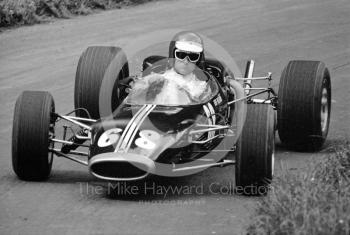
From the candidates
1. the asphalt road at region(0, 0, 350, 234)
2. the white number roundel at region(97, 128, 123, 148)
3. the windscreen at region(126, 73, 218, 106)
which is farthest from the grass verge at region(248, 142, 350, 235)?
the windscreen at region(126, 73, 218, 106)

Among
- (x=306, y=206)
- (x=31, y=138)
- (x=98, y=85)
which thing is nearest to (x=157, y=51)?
(x=98, y=85)

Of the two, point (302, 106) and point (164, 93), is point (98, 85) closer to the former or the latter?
point (164, 93)

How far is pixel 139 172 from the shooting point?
8.11 metres

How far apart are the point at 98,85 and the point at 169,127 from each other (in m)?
2.34

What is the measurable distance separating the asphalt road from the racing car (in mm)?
268

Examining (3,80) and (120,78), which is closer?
(120,78)

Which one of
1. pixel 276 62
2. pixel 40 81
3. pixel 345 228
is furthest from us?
pixel 276 62

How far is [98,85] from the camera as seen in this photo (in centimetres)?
1075

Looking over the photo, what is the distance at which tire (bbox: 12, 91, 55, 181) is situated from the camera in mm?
8734

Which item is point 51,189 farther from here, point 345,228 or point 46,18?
point 46,18

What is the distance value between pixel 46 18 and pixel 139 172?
473 inches

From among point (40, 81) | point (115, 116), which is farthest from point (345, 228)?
point (40, 81)

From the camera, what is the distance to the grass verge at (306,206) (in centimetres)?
639

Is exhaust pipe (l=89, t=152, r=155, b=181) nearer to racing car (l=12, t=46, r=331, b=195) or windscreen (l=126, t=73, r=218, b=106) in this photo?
racing car (l=12, t=46, r=331, b=195)
